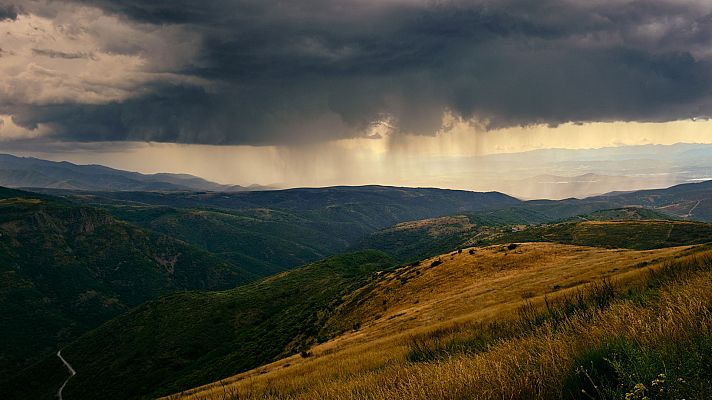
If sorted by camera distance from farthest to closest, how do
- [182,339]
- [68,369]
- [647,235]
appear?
[647,235] < [68,369] < [182,339]

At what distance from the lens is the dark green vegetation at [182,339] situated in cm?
10644

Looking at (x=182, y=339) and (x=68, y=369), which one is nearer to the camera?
(x=182, y=339)

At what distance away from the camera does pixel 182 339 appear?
14275cm

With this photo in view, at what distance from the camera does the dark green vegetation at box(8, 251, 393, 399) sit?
10644 cm

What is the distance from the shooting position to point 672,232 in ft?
568

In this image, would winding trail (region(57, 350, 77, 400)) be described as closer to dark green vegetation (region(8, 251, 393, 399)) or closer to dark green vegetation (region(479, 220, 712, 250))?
dark green vegetation (region(8, 251, 393, 399))

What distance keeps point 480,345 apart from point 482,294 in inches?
1153

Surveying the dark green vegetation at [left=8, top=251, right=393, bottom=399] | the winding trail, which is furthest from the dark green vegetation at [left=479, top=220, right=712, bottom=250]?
the winding trail

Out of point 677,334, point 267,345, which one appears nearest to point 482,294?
point 677,334

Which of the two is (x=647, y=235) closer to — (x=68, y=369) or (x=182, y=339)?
(x=182, y=339)

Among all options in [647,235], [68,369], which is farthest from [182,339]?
[647,235]

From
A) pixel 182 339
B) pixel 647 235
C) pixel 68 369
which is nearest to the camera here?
pixel 182 339

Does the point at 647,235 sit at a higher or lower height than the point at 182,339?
higher

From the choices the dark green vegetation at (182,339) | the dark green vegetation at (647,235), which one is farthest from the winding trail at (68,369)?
the dark green vegetation at (647,235)
